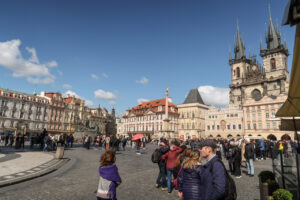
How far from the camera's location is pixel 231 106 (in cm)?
5825

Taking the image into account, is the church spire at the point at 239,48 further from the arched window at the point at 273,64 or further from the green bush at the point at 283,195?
the green bush at the point at 283,195

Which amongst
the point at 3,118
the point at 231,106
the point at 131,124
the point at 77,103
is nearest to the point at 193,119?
the point at 231,106

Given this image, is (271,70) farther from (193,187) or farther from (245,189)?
(193,187)

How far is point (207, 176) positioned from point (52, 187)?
5545mm

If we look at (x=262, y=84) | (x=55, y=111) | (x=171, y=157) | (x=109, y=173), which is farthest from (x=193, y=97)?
(x=109, y=173)

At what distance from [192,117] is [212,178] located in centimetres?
6232

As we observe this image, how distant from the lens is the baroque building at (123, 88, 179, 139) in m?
63.7

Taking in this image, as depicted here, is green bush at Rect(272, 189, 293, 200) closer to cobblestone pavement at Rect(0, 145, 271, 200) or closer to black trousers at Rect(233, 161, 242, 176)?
Result: cobblestone pavement at Rect(0, 145, 271, 200)

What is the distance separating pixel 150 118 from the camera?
66.9 m

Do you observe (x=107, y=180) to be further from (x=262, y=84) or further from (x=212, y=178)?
(x=262, y=84)

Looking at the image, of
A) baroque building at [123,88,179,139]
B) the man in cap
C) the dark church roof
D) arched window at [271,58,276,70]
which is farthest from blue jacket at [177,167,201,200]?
arched window at [271,58,276,70]

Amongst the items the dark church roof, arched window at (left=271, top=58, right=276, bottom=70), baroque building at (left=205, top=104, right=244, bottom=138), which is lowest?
baroque building at (left=205, top=104, right=244, bottom=138)

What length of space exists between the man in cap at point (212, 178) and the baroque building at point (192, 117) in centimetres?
5965

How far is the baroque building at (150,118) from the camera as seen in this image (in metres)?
63.7
